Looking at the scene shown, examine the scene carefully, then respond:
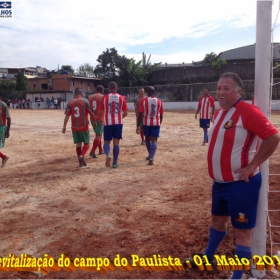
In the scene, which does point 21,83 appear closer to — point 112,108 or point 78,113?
point 78,113

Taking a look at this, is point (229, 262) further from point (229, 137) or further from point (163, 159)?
point (163, 159)

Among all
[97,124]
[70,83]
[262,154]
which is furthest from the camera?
[70,83]

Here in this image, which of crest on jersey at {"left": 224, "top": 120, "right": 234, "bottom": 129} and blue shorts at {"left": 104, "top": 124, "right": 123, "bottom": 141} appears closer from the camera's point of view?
crest on jersey at {"left": 224, "top": 120, "right": 234, "bottom": 129}

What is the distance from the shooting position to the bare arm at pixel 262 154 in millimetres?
2418

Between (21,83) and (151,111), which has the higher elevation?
(21,83)

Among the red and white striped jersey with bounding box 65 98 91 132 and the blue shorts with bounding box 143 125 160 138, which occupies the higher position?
the red and white striped jersey with bounding box 65 98 91 132

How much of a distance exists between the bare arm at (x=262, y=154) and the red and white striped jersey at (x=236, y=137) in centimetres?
4

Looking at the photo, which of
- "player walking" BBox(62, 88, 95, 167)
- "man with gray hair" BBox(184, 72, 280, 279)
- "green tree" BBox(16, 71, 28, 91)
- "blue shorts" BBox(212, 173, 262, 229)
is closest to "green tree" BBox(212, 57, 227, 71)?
"player walking" BBox(62, 88, 95, 167)

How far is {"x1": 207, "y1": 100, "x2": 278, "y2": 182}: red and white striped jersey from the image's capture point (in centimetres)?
244

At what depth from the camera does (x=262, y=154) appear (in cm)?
247

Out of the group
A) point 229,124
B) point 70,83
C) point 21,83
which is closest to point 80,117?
point 229,124

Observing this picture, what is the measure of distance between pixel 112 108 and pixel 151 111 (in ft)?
3.46

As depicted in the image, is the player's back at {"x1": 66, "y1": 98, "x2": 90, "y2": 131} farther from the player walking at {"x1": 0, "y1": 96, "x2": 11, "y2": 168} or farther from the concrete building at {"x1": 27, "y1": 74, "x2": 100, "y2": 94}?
the concrete building at {"x1": 27, "y1": 74, "x2": 100, "y2": 94}

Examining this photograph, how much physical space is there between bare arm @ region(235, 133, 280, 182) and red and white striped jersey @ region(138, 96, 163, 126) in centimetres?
532
